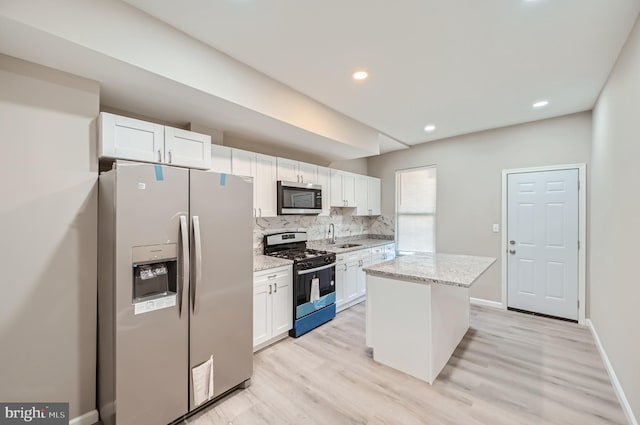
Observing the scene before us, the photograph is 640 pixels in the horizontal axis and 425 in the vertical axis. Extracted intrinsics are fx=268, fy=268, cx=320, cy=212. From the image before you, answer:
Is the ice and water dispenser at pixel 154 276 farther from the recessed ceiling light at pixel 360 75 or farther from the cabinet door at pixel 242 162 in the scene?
the recessed ceiling light at pixel 360 75

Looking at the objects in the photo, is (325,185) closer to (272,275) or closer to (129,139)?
→ (272,275)

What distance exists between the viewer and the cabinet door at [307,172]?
388 centimetres

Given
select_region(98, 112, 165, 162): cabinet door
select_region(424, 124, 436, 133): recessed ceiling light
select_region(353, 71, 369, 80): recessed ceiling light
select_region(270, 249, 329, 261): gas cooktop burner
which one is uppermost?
select_region(353, 71, 369, 80): recessed ceiling light

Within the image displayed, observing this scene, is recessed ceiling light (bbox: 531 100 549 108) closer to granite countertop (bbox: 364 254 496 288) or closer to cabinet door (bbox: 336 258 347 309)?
granite countertop (bbox: 364 254 496 288)

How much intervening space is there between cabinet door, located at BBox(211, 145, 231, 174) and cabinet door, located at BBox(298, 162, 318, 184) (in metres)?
1.14

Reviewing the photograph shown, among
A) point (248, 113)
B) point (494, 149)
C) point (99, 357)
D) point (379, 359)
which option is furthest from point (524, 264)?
point (99, 357)

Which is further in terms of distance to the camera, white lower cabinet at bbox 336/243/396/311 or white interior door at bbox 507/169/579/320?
white lower cabinet at bbox 336/243/396/311

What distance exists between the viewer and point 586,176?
351cm

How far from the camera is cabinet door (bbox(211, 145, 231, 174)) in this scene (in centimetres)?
285

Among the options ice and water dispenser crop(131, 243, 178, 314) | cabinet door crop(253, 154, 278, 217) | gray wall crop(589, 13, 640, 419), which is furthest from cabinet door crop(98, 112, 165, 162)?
gray wall crop(589, 13, 640, 419)

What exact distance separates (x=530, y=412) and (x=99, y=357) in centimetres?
315

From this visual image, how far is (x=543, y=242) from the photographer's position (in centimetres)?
382

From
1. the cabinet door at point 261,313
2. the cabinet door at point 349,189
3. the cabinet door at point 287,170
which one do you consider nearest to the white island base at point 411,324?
the cabinet door at point 261,313

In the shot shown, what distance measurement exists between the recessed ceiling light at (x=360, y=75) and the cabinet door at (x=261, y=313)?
2289mm
